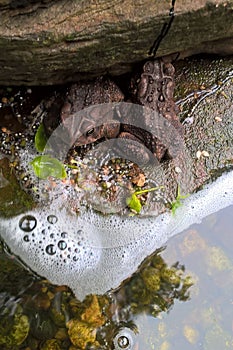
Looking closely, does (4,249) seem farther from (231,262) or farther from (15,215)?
(231,262)

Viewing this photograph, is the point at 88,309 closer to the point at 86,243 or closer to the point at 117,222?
the point at 86,243

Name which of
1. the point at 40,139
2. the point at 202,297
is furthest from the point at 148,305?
the point at 40,139

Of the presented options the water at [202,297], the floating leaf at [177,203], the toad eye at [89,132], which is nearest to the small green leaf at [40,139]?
the toad eye at [89,132]

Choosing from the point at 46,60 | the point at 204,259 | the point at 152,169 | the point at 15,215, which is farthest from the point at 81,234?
the point at 46,60

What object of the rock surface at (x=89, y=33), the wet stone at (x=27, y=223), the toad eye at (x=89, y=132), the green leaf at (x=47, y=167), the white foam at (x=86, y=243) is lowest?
the white foam at (x=86, y=243)

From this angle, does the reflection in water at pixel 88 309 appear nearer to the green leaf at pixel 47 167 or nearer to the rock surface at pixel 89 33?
the green leaf at pixel 47 167

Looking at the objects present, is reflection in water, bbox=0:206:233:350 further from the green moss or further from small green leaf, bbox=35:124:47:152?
small green leaf, bbox=35:124:47:152
